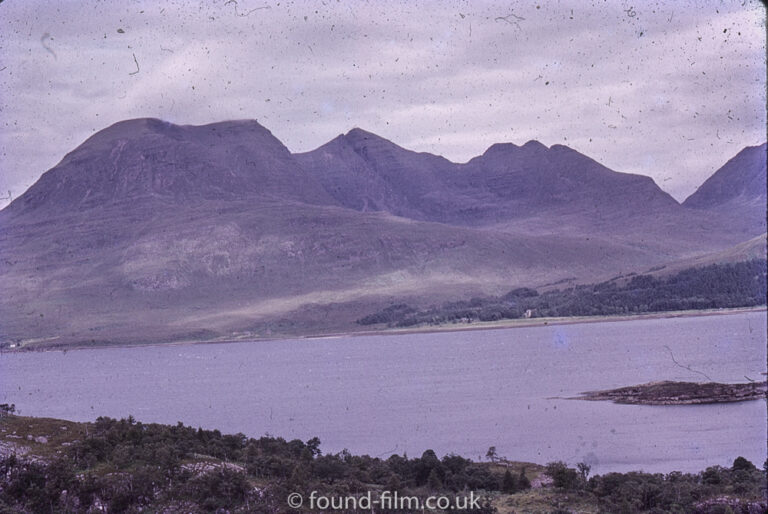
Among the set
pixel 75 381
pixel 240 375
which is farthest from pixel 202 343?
pixel 240 375

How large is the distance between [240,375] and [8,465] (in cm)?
9676

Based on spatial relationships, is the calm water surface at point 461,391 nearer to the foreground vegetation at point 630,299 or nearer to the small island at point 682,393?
the small island at point 682,393

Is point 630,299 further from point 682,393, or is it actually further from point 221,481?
point 221,481

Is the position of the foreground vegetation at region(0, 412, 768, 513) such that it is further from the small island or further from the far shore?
the far shore

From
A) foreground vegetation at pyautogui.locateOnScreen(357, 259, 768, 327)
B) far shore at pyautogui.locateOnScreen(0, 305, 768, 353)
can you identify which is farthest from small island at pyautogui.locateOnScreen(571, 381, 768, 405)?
far shore at pyautogui.locateOnScreen(0, 305, 768, 353)

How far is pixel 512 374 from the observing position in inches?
3952

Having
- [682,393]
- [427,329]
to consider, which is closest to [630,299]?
[427,329]

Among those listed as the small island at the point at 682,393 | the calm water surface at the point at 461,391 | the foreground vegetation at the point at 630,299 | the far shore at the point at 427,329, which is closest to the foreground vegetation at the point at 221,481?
the calm water surface at the point at 461,391

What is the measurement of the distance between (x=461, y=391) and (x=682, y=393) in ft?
73.5

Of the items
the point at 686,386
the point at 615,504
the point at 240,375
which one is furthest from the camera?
the point at 240,375

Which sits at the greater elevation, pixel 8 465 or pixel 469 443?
pixel 8 465

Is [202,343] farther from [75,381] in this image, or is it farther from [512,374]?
[512,374]

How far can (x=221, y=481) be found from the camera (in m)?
26.6

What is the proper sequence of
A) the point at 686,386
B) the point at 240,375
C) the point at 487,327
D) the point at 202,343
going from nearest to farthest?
the point at 686,386, the point at 240,375, the point at 487,327, the point at 202,343
